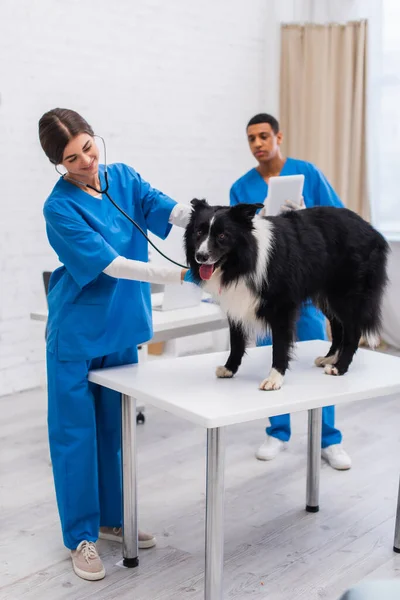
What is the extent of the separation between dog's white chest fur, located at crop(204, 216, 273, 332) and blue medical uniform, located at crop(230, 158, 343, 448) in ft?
3.14

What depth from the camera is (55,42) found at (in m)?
4.20

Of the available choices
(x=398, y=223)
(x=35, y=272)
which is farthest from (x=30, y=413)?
(x=398, y=223)

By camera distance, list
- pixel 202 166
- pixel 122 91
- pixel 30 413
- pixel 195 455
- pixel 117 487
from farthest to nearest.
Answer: pixel 202 166 < pixel 122 91 < pixel 30 413 < pixel 195 455 < pixel 117 487

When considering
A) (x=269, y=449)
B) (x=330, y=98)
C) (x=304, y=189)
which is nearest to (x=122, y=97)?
(x=330, y=98)

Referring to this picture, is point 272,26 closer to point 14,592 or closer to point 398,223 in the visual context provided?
point 398,223

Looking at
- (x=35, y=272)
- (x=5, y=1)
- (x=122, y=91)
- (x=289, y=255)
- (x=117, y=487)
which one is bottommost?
(x=117, y=487)

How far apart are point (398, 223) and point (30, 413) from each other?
300 cm

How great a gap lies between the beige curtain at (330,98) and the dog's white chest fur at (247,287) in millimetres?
3374

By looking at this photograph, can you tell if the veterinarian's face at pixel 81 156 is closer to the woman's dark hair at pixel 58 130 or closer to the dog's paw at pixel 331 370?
the woman's dark hair at pixel 58 130

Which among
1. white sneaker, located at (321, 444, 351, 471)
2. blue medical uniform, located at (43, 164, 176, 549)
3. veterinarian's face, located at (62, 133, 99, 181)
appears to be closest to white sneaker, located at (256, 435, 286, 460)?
white sneaker, located at (321, 444, 351, 471)

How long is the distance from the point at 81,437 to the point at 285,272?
0.79 metres

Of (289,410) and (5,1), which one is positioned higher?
(5,1)

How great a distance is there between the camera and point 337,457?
3.10 m

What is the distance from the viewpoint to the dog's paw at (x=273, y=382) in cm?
197
